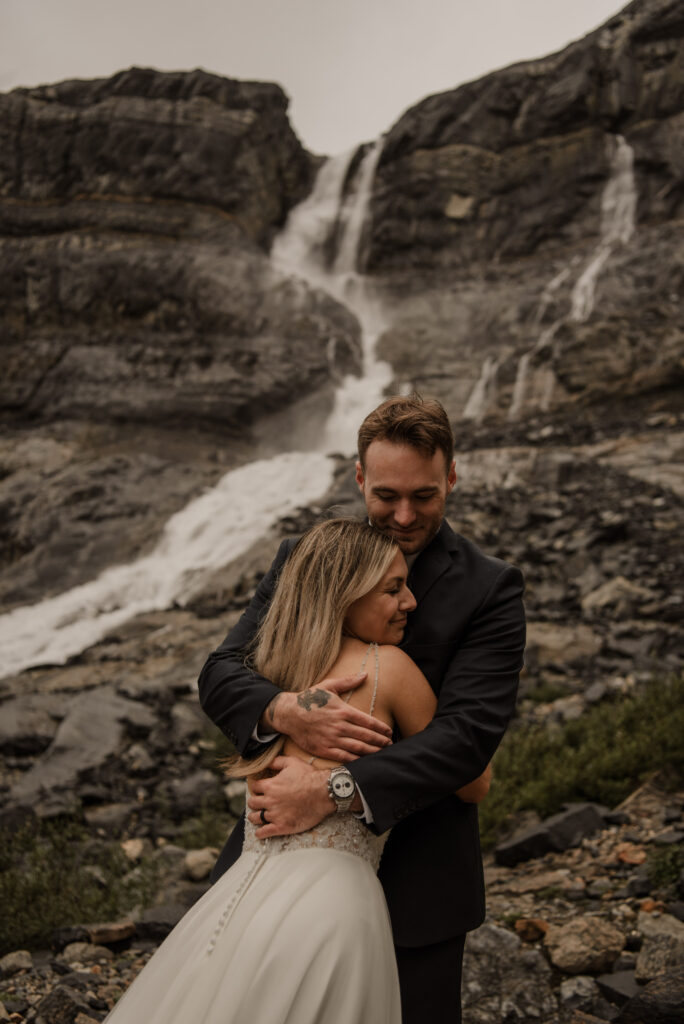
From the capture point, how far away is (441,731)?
265 cm

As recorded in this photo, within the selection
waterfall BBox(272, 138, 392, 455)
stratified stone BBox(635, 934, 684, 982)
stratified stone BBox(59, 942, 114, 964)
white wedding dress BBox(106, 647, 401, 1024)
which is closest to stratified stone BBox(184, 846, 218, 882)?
stratified stone BBox(59, 942, 114, 964)

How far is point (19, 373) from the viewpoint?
1291 inches

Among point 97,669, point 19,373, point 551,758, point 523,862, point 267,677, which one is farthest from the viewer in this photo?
point 19,373

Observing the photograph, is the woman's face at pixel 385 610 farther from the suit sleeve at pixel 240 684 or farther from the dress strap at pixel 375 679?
the suit sleeve at pixel 240 684

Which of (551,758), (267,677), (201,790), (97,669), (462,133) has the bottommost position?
(97,669)

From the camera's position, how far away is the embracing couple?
236 cm

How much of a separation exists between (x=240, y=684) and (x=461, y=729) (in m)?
0.83

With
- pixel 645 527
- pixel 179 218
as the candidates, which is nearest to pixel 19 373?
pixel 179 218

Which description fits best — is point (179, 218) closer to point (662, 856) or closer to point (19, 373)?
point (19, 373)

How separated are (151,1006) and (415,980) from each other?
0.93m

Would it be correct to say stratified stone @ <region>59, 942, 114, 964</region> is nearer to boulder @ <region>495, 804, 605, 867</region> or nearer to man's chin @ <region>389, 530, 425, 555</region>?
boulder @ <region>495, 804, 605, 867</region>

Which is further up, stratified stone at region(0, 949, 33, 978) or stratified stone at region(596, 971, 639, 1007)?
stratified stone at region(596, 971, 639, 1007)

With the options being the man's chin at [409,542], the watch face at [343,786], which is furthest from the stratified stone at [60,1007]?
the man's chin at [409,542]

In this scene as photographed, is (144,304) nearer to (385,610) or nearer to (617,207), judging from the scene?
(617,207)
